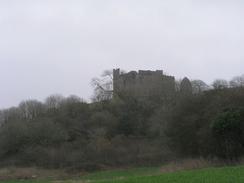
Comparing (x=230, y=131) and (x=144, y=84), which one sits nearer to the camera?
(x=230, y=131)

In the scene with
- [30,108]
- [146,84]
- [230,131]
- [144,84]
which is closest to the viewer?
[230,131]

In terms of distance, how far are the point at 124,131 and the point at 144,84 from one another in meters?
18.7

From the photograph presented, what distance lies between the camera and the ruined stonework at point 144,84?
354 feet

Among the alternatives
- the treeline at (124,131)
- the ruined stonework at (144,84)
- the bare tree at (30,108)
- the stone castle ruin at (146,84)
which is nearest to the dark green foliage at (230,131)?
the treeline at (124,131)

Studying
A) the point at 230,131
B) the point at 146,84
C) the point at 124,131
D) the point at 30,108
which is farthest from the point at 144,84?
the point at 230,131

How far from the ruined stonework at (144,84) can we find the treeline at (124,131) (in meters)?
1.92

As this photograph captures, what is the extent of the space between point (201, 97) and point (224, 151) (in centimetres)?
1093

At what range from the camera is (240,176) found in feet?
74.2

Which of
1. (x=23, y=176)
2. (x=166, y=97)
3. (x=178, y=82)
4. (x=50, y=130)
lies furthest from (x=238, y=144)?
(x=178, y=82)

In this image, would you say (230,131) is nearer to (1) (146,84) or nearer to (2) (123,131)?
(2) (123,131)

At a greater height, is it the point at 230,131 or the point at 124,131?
the point at 124,131

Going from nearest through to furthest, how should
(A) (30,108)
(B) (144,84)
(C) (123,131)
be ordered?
(C) (123,131) < (B) (144,84) < (A) (30,108)

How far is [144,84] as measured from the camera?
113750 millimetres

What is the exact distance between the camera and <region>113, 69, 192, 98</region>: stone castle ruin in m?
108
